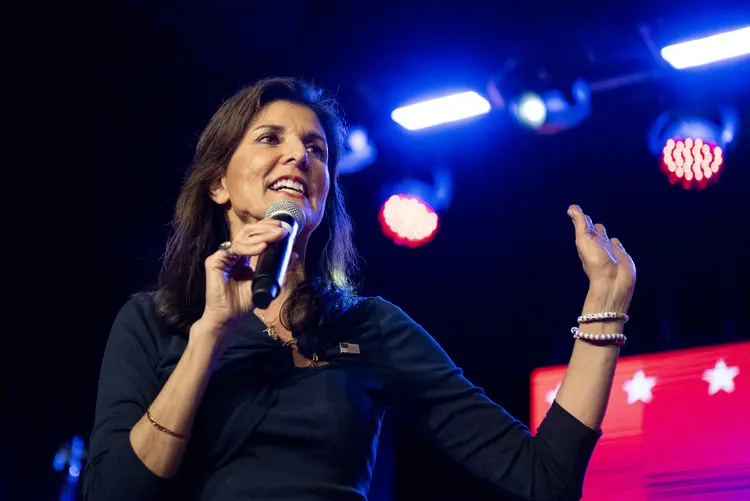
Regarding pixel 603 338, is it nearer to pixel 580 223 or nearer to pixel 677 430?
pixel 580 223

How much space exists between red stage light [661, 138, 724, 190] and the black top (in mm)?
2539

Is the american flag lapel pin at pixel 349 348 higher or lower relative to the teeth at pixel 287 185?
lower

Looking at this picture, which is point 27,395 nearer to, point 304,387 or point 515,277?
point 515,277

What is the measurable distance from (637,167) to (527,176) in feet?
1.90

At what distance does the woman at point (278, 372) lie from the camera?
1311 mm

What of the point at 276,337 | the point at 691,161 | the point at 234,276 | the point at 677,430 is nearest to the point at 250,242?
the point at 234,276

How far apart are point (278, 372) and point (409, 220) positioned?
122 inches

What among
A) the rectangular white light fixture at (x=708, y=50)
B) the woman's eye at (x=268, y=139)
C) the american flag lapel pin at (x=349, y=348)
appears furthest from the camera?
the rectangular white light fixture at (x=708, y=50)

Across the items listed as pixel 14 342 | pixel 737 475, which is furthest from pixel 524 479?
pixel 14 342

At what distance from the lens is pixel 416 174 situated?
14.9 ft

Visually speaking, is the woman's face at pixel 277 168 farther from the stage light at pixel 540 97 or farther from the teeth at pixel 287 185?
the stage light at pixel 540 97

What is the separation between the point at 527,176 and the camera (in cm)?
441

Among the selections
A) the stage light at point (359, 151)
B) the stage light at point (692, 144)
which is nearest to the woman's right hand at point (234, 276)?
the stage light at point (692, 144)

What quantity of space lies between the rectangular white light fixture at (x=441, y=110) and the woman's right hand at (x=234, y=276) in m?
2.92
